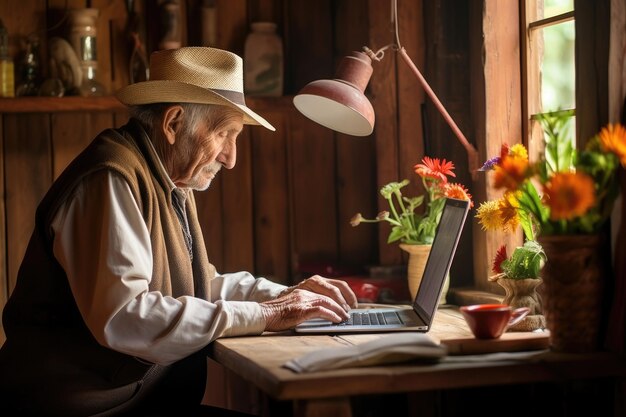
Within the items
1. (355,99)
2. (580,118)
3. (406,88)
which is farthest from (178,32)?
(580,118)

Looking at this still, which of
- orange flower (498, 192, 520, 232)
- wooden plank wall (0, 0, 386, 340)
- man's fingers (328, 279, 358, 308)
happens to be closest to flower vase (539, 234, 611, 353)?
orange flower (498, 192, 520, 232)

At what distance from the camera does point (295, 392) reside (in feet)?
5.90

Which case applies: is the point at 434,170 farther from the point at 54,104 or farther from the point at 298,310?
the point at 54,104

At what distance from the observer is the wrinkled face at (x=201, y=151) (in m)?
2.67

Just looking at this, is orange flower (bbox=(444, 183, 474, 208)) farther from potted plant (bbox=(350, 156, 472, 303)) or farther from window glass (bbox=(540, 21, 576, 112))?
window glass (bbox=(540, 21, 576, 112))


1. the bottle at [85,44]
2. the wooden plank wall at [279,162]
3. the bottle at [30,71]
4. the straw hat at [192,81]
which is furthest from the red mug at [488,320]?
the bottle at [30,71]

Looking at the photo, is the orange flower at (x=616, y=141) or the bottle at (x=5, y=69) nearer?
the orange flower at (x=616, y=141)

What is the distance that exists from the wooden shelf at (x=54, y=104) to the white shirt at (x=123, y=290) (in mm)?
1190

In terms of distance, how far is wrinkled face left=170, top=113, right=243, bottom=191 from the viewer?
2.67 m

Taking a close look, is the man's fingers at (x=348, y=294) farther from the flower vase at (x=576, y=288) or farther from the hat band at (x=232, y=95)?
the flower vase at (x=576, y=288)

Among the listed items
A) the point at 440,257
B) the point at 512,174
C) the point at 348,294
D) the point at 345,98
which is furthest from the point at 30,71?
the point at 512,174

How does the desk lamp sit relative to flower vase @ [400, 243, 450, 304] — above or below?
above

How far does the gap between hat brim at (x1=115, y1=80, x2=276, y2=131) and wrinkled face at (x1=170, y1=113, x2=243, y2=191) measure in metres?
0.08

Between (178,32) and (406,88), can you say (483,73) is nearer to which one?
(406,88)
